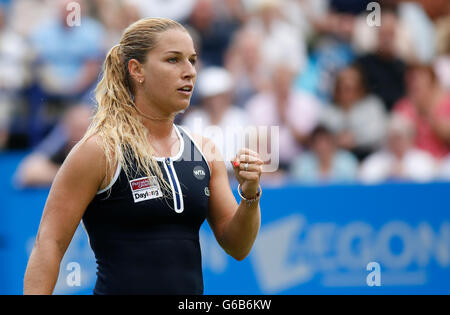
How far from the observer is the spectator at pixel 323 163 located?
6.98 metres

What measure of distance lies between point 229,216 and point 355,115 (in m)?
4.36

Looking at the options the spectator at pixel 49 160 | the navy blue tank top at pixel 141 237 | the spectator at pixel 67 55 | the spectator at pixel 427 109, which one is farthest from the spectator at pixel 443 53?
the navy blue tank top at pixel 141 237

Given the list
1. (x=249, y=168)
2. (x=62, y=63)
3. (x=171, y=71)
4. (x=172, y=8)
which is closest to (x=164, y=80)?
(x=171, y=71)

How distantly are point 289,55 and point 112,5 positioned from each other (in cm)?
213

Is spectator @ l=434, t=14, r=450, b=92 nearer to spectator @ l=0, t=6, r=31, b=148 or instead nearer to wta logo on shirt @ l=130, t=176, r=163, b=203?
spectator @ l=0, t=6, r=31, b=148

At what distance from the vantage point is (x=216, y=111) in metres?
7.36

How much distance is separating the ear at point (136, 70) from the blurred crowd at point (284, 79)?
10.8ft

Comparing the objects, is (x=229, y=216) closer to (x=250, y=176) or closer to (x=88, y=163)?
(x=250, y=176)

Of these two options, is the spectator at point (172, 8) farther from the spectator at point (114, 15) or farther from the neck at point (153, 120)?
the neck at point (153, 120)

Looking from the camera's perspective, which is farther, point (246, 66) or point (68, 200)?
point (246, 66)

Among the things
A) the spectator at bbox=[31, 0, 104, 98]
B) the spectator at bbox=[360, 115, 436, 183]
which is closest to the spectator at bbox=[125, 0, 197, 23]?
A: the spectator at bbox=[31, 0, 104, 98]

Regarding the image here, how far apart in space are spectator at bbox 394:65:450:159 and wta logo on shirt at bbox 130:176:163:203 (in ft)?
15.5
